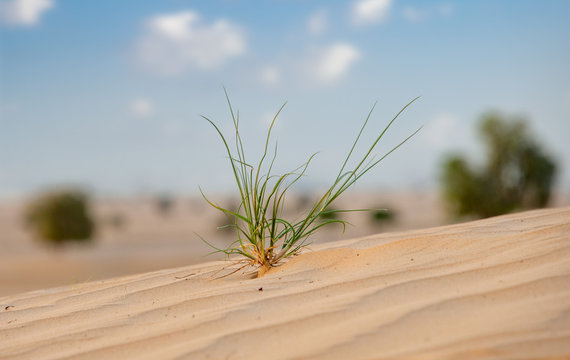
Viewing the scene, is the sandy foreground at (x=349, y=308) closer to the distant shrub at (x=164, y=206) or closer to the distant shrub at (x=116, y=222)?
the distant shrub at (x=116, y=222)

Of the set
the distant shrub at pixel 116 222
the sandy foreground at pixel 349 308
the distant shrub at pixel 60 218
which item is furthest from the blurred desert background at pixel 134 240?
the sandy foreground at pixel 349 308

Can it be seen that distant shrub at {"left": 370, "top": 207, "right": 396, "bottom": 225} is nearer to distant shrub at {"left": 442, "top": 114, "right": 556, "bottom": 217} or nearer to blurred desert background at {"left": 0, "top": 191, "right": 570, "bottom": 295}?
blurred desert background at {"left": 0, "top": 191, "right": 570, "bottom": 295}

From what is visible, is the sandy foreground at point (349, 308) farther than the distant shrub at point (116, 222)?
No

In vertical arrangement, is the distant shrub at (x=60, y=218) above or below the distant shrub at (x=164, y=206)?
below

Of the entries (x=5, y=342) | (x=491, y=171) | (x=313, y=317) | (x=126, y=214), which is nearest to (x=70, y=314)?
(x=5, y=342)

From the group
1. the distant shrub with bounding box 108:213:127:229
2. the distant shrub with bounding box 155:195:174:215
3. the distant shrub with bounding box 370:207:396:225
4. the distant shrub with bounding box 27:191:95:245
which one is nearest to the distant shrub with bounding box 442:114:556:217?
the distant shrub with bounding box 370:207:396:225
